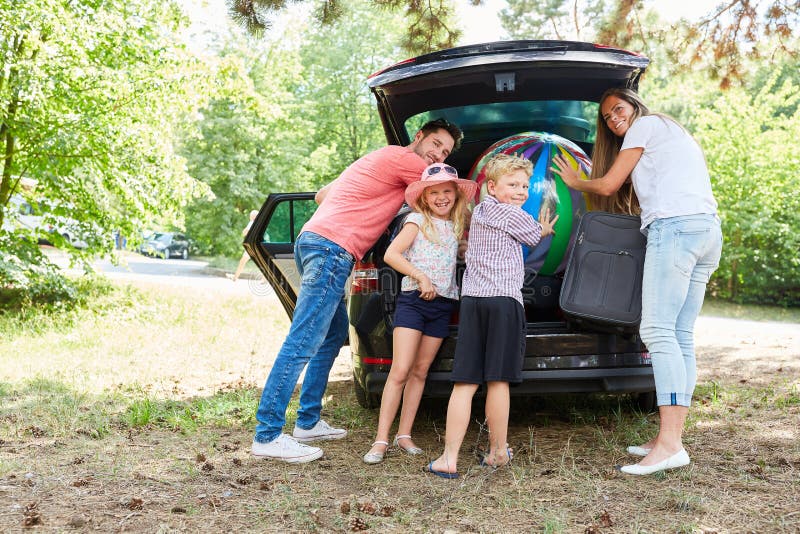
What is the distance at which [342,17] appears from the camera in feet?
24.7

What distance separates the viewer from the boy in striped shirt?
11.3ft

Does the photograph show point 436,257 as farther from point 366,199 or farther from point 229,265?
point 229,265

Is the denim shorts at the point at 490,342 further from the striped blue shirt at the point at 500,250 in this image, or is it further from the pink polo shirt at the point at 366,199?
the pink polo shirt at the point at 366,199

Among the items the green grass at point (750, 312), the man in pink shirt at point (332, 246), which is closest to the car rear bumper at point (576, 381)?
the man in pink shirt at point (332, 246)

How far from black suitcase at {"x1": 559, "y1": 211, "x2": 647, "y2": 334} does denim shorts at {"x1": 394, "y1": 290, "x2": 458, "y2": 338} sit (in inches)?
24.3

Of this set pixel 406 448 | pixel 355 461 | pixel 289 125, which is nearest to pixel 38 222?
pixel 355 461

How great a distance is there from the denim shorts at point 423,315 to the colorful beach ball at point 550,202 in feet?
1.94

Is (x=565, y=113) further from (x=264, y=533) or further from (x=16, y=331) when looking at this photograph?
(x=16, y=331)

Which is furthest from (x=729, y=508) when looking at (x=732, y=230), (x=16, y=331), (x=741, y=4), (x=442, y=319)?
(x=732, y=230)

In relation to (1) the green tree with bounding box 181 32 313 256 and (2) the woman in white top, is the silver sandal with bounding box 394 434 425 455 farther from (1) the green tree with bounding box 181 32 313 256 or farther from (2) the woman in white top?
(1) the green tree with bounding box 181 32 313 256

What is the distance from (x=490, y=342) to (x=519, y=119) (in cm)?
196

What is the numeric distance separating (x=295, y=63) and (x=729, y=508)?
27.5 m

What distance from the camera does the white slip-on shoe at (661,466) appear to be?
3.40 metres

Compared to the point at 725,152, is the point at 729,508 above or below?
below
